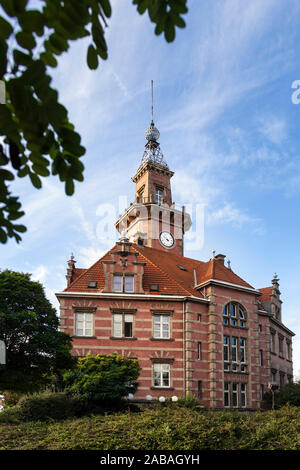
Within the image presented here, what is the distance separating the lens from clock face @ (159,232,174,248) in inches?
1822

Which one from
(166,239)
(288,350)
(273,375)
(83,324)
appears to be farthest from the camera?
(166,239)

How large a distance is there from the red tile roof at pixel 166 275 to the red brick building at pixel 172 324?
0.07m

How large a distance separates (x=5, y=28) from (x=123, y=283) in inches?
1163

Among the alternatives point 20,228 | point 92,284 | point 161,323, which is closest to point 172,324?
point 161,323

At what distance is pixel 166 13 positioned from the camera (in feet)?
11.5

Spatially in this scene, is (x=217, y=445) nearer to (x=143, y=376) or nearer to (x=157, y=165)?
(x=143, y=376)

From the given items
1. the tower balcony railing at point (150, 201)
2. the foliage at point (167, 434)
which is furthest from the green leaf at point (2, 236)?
the tower balcony railing at point (150, 201)

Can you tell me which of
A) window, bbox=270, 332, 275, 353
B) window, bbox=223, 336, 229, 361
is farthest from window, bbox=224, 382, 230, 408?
window, bbox=270, 332, 275, 353

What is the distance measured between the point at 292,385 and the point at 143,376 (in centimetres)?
1270

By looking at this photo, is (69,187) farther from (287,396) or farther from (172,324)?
(287,396)

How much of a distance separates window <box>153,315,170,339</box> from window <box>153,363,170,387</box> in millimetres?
1879

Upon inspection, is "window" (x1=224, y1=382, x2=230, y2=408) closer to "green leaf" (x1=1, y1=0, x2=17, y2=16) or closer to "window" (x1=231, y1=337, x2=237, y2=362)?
"window" (x1=231, y1=337, x2=237, y2=362)

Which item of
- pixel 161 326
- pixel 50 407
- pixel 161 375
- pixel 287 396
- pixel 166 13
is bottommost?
pixel 287 396

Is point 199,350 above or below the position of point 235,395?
above
